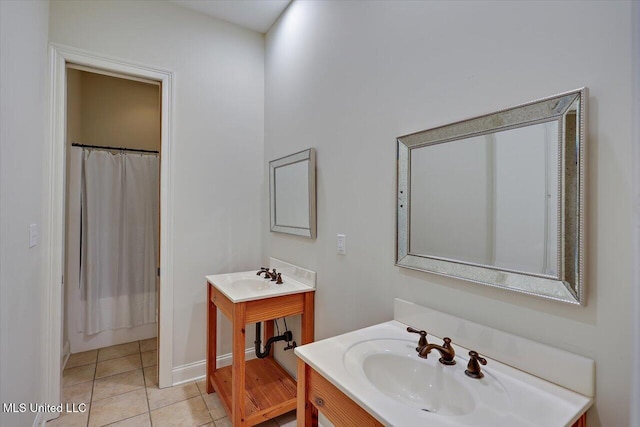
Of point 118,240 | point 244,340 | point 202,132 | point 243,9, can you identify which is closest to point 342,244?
point 244,340

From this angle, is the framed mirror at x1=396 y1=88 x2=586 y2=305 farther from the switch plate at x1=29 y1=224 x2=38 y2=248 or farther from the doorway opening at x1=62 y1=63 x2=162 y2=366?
the doorway opening at x1=62 y1=63 x2=162 y2=366

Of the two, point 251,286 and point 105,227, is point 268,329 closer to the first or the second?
point 251,286

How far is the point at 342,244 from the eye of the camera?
5.79 ft

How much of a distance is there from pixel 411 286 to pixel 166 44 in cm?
245

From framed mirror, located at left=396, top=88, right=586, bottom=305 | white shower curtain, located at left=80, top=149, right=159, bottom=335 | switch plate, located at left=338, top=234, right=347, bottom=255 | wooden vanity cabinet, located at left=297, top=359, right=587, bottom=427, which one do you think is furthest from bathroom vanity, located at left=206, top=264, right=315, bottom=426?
white shower curtain, located at left=80, top=149, right=159, bottom=335

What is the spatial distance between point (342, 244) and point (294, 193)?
0.62 m

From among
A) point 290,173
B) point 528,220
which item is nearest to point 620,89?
point 528,220

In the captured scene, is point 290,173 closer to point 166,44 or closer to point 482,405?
point 166,44

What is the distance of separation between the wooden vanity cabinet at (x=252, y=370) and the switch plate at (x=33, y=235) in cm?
101

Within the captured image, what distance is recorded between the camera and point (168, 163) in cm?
230

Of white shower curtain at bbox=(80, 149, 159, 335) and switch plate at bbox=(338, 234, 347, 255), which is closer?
switch plate at bbox=(338, 234, 347, 255)

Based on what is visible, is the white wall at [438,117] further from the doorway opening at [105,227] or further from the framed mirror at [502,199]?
the doorway opening at [105,227]

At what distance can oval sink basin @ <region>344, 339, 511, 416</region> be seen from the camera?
927 millimetres

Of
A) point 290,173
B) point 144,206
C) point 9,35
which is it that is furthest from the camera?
point 144,206
